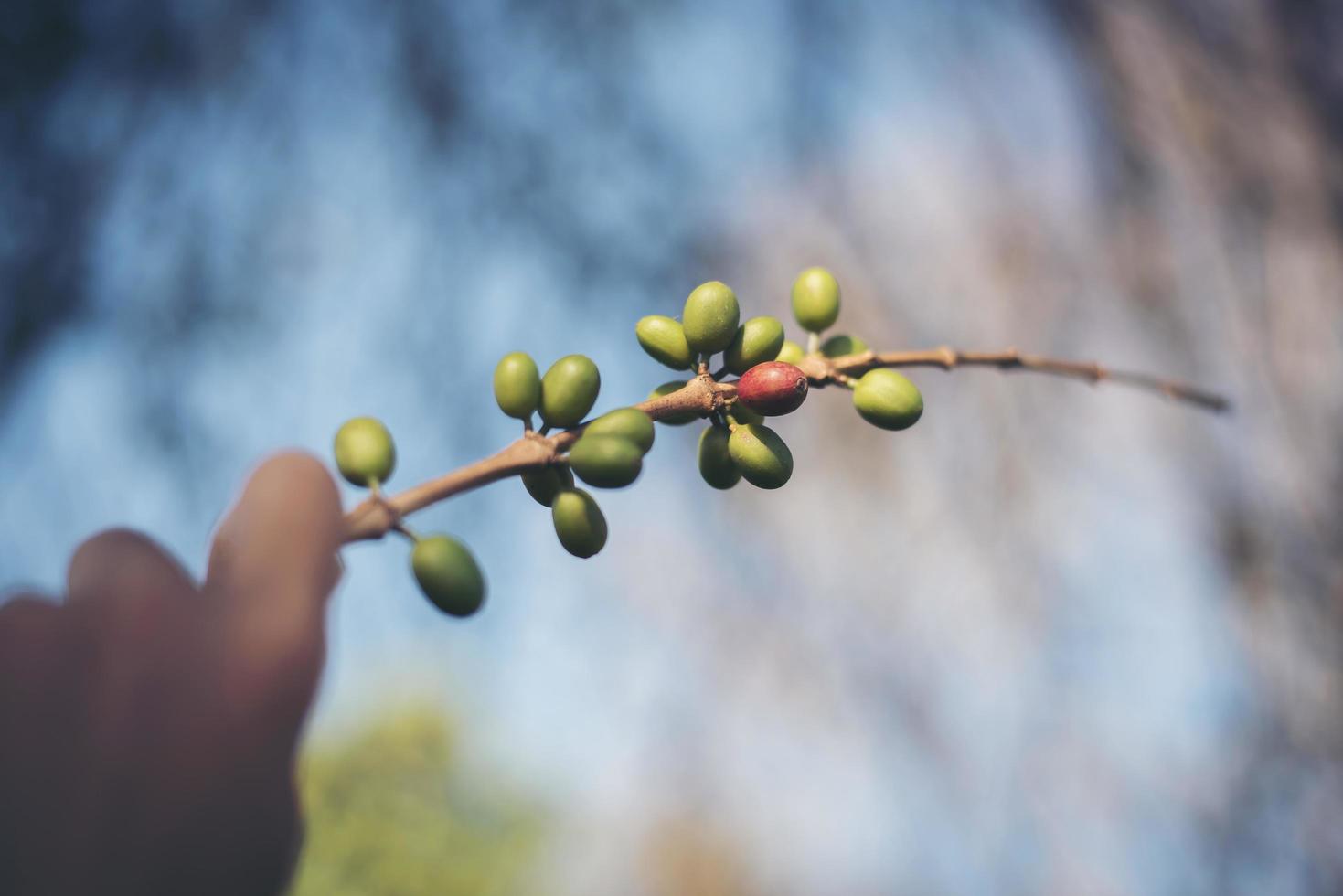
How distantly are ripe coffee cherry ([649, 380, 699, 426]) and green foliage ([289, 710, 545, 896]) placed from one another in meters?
8.00

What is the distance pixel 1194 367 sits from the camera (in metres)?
3.28

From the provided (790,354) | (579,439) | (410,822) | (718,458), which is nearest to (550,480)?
(579,439)

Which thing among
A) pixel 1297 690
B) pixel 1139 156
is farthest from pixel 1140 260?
pixel 1297 690

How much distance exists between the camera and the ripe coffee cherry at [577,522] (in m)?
0.59

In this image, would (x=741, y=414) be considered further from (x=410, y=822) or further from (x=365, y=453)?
(x=410, y=822)

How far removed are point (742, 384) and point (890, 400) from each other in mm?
140

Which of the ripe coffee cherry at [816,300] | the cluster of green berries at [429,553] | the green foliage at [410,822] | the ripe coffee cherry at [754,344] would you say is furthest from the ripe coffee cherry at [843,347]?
the green foliage at [410,822]

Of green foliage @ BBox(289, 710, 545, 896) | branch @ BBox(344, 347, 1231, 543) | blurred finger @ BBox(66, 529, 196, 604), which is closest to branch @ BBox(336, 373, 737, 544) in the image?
branch @ BBox(344, 347, 1231, 543)

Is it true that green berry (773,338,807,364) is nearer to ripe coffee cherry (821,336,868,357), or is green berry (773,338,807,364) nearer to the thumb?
ripe coffee cherry (821,336,868,357)

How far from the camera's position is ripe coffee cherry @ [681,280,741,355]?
2.14ft

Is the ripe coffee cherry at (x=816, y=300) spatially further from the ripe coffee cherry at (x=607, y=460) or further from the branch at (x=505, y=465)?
the ripe coffee cherry at (x=607, y=460)

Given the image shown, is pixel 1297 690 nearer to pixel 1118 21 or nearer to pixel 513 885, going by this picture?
pixel 1118 21

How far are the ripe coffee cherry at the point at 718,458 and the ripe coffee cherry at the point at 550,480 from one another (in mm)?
124

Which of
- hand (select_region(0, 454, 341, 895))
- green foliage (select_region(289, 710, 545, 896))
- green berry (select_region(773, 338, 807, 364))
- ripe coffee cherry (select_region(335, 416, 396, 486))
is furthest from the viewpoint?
green foliage (select_region(289, 710, 545, 896))
